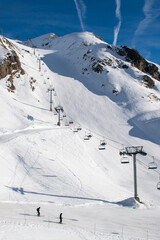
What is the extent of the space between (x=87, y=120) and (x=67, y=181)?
2705 centimetres

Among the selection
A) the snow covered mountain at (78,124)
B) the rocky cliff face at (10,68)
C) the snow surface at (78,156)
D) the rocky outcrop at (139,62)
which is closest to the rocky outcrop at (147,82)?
the snow covered mountain at (78,124)

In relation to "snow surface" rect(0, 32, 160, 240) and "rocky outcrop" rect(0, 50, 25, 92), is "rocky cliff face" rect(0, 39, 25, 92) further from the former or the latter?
"snow surface" rect(0, 32, 160, 240)

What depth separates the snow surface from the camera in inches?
646

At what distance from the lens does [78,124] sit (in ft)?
163

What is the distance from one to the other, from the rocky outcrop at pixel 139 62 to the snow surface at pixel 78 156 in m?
5.65

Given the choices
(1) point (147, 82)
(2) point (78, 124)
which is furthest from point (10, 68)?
(1) point (147, 82)

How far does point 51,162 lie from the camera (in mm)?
28812

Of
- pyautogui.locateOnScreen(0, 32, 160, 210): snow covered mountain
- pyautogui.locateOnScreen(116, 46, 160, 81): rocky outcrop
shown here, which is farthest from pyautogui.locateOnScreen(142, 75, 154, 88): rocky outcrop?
pyautogui.locateOnScreen(116, 46, 160, 81): rocky outcrop

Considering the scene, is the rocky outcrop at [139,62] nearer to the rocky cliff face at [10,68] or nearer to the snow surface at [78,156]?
the snow surface at [78,156]

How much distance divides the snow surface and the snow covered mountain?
166 millimetres

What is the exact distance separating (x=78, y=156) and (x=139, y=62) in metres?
59.5

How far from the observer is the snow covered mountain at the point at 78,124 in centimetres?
2592

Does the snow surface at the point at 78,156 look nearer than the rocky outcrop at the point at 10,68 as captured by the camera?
Yes

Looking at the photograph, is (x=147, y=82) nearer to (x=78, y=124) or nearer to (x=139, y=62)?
(x=139, y=62)
